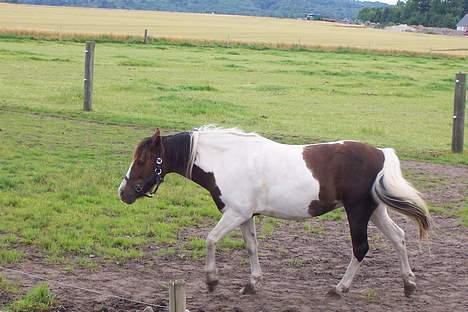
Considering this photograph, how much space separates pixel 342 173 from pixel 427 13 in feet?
476

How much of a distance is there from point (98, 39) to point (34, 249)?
1638 inches

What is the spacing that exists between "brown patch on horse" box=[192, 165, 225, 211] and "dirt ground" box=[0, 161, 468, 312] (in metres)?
0.86

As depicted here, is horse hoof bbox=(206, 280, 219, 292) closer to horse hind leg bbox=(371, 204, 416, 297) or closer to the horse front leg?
the horse front leg

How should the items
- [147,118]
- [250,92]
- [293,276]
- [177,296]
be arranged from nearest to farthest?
[177,296] → [293,276] → [147,118] → [250,92]

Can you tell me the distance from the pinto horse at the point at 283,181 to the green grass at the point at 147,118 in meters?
1.42

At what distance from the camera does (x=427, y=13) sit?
14575 centimetres

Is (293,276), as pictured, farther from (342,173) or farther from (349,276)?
(342,173)

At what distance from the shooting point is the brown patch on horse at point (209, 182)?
739 cm

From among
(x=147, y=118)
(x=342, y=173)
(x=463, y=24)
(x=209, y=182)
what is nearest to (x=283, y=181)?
(x=342, y=173)

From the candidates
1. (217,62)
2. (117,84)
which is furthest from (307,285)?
(217,62)

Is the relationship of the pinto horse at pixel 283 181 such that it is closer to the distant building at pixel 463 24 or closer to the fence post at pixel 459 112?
the fence post at pixel 459 112

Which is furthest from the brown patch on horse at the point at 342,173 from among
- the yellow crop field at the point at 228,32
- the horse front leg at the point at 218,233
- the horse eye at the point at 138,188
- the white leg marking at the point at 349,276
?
the yellow crop field at the point at 228,32

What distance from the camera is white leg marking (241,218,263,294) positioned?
743 cm

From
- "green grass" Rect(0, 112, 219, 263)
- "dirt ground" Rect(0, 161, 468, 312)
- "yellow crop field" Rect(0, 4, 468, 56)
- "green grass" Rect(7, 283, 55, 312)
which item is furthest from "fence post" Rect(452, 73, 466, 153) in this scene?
"yellow crop field" Rect(0, 4, 468, 56)
